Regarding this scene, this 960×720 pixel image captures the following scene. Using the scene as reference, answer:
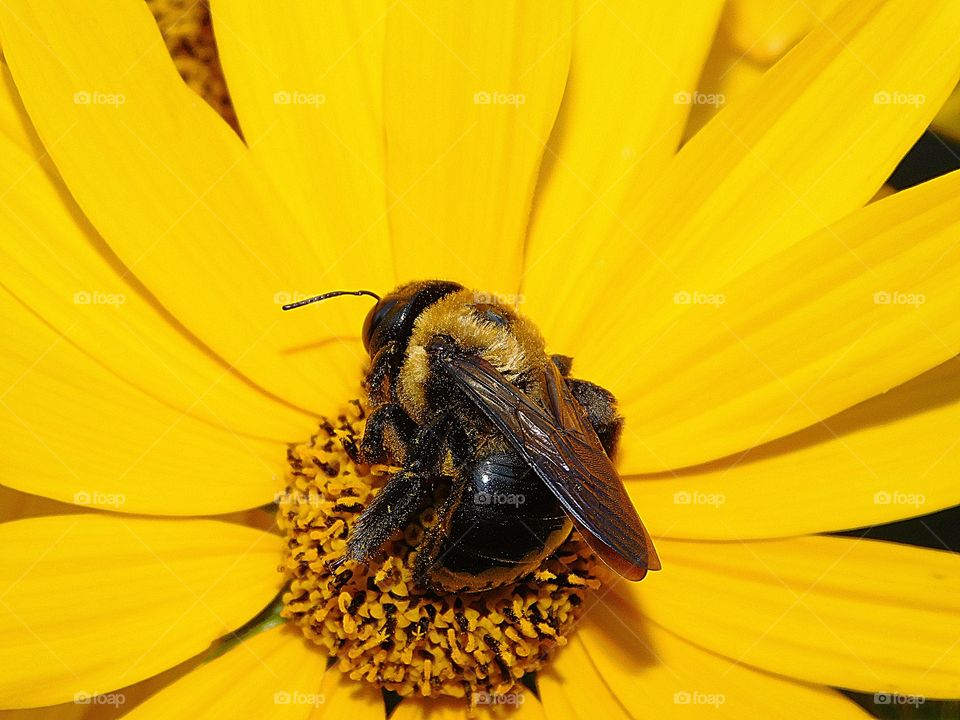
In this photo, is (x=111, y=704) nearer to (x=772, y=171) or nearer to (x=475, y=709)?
(x=475, y=709)

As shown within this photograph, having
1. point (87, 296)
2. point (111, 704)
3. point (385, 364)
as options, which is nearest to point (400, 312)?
point (385, 364)

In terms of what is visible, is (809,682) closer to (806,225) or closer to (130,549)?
(806,225)

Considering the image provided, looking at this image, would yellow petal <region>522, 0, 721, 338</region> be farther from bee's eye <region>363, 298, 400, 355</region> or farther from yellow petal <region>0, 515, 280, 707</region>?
yellow petal <region>0, 515, 280, 707</region>

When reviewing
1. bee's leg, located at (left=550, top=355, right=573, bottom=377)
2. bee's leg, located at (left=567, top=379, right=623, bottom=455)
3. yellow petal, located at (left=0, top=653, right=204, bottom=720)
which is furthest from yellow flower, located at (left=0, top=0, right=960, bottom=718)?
bee's leg, located at (left=567, top=379, right=623, bottom=455)

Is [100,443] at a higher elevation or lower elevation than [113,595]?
higher

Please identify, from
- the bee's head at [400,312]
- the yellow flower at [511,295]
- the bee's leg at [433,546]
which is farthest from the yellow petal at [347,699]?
the bee's head at [400,312]

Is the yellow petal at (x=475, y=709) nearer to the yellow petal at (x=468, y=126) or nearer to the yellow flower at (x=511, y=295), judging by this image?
the yellow flower at (x=511, y=295)
